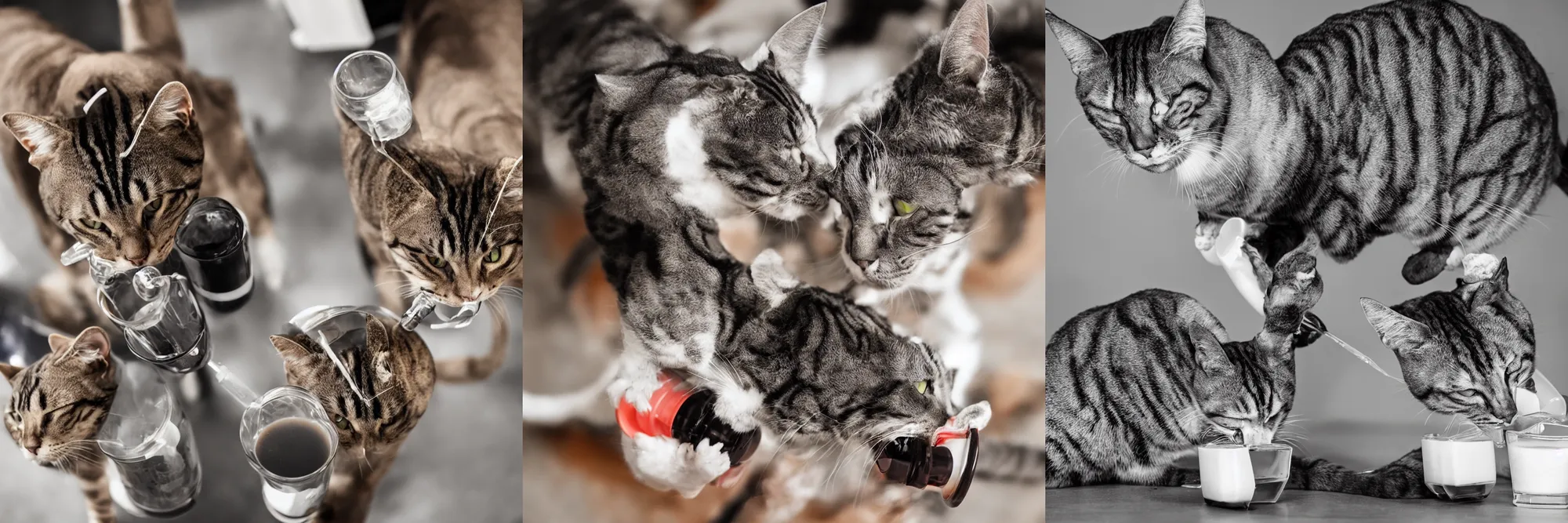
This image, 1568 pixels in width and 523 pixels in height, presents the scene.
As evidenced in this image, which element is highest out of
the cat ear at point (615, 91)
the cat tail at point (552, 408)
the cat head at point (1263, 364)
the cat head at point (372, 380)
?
the cat ear at point (615, 91)

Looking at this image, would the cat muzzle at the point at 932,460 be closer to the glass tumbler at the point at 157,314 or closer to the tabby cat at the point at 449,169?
the tabby cat at the point at 449,169

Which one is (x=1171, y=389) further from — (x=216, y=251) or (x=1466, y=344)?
(x=216, y=251)

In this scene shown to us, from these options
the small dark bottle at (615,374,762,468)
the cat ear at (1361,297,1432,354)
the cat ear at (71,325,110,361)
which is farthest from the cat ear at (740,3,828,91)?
the cat ear at (1361,297,1432,354)

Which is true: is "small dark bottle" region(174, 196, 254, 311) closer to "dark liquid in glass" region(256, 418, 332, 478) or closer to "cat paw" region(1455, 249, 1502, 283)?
"dark liquid in glass" region(256, 418, 332, 478)

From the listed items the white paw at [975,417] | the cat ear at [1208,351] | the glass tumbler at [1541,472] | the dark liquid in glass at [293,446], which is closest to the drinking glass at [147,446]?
the dark liquid in glass at [293,446]

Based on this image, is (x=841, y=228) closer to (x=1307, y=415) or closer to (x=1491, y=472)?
(x=1307, y=415)

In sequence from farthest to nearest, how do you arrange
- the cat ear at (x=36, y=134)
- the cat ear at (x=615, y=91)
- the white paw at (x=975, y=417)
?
the white paw at (x=975, y=417), the cat ear at (x=615, y=91), the cat ear at (x=36, y=134)
